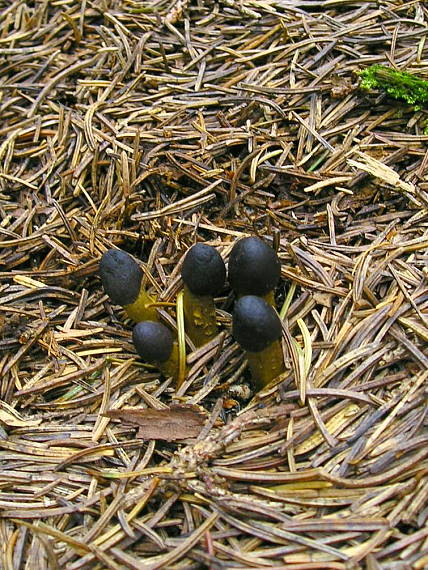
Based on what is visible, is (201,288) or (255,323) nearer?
(255,323)

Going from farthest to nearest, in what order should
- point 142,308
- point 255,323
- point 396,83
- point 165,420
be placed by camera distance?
point 396,83 → point 142,308 → point 165,420 → point 255,323

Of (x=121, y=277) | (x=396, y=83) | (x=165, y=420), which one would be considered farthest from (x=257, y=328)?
(x=396, y=83)

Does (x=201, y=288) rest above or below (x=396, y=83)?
below

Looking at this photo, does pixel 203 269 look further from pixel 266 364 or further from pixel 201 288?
pixel 266 364

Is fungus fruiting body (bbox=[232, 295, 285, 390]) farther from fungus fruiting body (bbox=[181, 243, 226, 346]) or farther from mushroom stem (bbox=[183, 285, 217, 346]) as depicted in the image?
mushroom stem (bbox=[183, 285, 217, 346])

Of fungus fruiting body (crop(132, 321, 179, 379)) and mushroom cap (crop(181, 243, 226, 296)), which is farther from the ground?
mushroom cap (crop(181, 243, 226, 296))

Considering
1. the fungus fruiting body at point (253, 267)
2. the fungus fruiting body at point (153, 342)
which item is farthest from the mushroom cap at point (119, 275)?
the fungus fruiting body at point (253, 267)

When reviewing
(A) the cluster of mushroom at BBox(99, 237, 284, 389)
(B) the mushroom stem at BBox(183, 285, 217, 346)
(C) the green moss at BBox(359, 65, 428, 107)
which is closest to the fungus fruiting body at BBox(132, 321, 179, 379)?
(A) the cluster of mushroom at BBox(99, 237, 284, 389)
